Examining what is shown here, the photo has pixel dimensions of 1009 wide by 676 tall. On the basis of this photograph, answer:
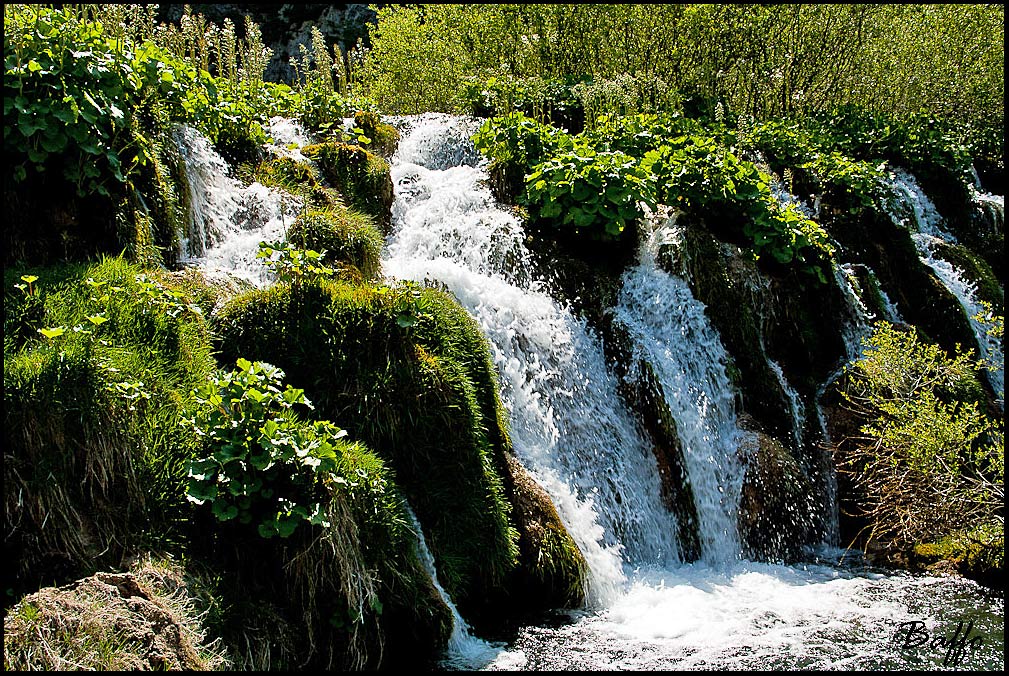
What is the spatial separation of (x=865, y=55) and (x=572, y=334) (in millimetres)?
14643

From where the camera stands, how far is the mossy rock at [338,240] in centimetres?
664

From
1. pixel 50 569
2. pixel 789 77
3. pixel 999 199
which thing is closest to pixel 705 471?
pixel 50 569

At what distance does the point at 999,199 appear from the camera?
1577 cm

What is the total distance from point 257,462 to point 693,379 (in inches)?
195

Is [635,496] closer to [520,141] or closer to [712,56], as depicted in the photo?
[520,141]

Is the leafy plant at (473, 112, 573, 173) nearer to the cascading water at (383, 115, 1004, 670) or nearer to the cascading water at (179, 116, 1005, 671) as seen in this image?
the cascading water at (383, 115, 1004, 670)

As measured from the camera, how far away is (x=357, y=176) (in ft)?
28.4

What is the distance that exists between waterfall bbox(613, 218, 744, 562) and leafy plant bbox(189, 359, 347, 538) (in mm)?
3998

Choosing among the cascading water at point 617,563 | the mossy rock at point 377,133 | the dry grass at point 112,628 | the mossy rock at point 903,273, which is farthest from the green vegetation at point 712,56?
the dry grass at point 112,628

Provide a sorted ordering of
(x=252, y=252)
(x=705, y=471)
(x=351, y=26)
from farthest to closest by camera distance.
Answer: (x=351, y=26) → (x=705, y=471) → (x=252, y=252)

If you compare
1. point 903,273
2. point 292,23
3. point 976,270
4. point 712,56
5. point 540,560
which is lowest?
point 540,560

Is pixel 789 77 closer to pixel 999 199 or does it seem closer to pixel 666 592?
pixel 999 199

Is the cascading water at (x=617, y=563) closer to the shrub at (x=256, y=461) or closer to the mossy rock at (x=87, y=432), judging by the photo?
the shrub at (x=256, y=461)

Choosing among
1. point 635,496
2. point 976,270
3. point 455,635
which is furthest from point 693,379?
point 976,270
